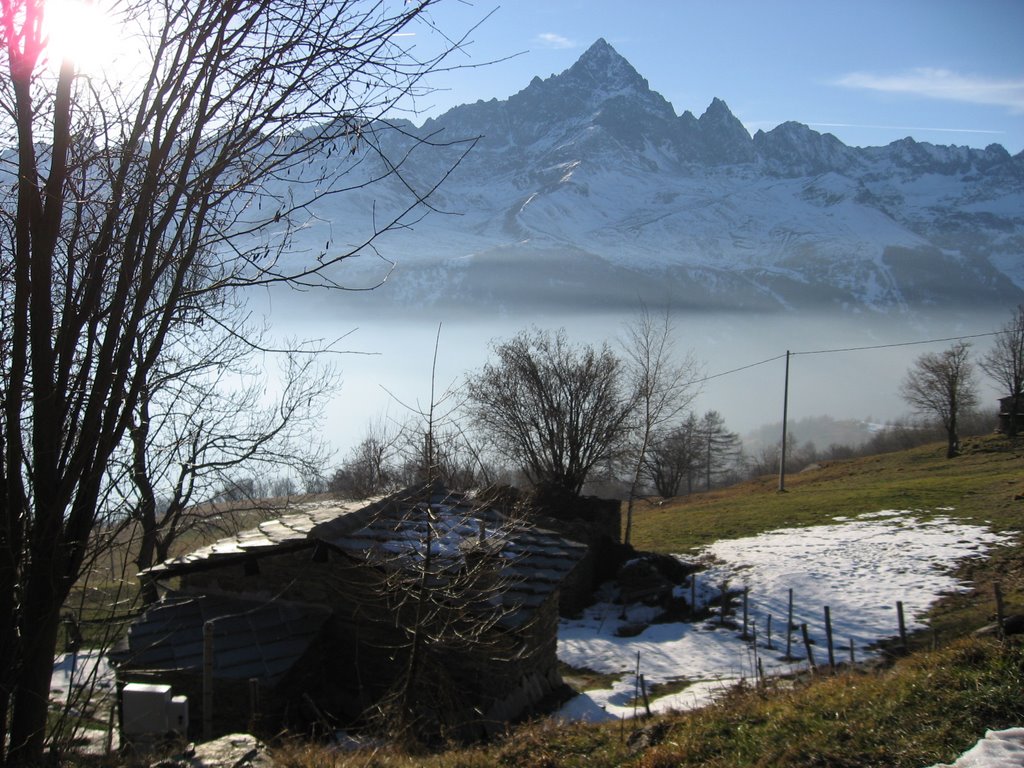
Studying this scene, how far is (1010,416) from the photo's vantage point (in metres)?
52.1

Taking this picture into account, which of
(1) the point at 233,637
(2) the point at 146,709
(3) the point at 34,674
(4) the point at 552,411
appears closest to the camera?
(3) the point at 34,674

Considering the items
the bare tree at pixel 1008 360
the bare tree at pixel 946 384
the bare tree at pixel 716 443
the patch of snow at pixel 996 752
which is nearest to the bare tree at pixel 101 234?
the patch of snow at pixel 996 752

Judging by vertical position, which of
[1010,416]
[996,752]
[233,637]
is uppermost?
[1010,416]

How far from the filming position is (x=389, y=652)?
33.2 feet

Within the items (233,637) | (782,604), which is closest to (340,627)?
(233,637)

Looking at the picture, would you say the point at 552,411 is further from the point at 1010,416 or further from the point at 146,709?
the point at 1010,416

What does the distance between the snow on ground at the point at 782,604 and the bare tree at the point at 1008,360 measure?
37136 millimetres

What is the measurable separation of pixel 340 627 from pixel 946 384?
54927 millimetres

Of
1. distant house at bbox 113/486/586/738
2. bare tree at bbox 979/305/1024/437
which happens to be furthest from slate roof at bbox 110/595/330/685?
bare tree at bbox 979/305/1024/437

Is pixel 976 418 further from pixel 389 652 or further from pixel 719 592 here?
pixel 389 652

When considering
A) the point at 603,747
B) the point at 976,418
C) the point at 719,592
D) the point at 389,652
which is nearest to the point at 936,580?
the point at 719,592

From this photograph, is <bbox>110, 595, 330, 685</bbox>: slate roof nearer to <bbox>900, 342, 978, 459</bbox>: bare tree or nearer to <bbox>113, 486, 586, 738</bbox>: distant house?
<bbox>113, 486, 586, 738</bbox>: distant house

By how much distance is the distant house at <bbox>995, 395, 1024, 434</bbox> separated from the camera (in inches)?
2015

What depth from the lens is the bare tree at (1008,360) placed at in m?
55.8
